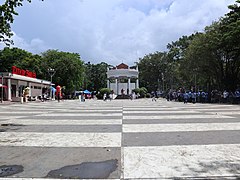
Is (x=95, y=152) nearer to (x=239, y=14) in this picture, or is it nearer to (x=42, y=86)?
(x=239, y=14)

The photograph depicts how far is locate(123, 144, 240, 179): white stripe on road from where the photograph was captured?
488 centimetres

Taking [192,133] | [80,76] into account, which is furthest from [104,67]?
[192,133]

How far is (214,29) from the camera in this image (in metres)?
35.0

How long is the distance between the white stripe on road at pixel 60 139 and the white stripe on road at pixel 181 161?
1143 millimetres

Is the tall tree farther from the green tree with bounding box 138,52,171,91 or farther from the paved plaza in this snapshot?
the green tree with bounding box 138,52,171,91

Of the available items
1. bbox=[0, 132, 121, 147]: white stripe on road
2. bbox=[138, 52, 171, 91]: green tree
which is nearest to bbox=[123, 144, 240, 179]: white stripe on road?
bbox=[0, 132, 121, 147]: white stripe on road

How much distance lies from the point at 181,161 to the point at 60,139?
3995 mm

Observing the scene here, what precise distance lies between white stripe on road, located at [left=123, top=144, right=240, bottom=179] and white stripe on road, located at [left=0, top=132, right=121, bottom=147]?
3.75ft

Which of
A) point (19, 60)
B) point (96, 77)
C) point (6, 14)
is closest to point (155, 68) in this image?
point (96, 77)

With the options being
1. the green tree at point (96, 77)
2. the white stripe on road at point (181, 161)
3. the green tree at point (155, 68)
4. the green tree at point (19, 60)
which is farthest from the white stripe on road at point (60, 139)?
the green tree at point (96, 77)

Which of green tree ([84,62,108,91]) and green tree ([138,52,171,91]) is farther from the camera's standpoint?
green tree ([84,62,108,91])

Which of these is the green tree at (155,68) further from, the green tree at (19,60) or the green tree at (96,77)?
the green tree at (19,60)

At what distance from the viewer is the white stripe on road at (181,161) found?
4875mm

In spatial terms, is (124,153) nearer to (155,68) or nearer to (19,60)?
(19,60)
